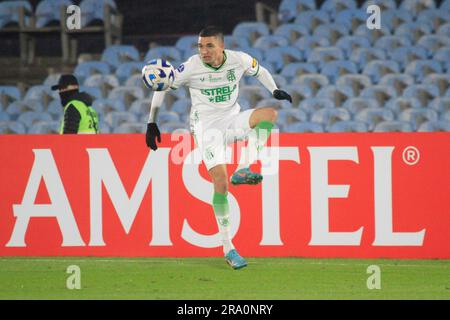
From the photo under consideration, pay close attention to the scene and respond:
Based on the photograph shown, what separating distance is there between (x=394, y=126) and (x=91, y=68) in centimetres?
439

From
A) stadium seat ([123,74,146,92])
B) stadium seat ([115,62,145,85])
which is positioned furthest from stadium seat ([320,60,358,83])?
stadium seat ([115,62,145,85])

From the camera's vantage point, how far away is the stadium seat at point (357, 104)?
1102 centimetres

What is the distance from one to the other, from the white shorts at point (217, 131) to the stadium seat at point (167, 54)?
514 centimetres

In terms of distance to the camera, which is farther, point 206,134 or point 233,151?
point 233,151

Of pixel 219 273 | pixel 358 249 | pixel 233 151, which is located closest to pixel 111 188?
pixel 233 151

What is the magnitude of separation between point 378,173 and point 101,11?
663cm

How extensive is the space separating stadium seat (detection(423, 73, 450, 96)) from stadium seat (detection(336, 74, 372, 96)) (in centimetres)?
73

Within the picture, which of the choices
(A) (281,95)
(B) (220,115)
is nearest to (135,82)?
(B) (220,115)

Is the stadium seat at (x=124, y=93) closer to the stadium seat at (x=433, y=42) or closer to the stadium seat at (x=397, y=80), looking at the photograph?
the stadium seat at (x=397, y=80)

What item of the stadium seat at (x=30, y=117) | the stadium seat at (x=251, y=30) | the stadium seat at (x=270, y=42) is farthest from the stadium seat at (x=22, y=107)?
the stadium seat at (x=270, y=42)

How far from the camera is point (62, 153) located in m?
7.77

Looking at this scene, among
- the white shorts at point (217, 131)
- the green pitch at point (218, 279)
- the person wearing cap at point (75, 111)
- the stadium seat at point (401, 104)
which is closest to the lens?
the green pitch at point (218, 279)

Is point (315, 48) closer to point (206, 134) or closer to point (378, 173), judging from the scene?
point (378, 173)

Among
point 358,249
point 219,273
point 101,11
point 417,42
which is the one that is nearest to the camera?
point 219,273
